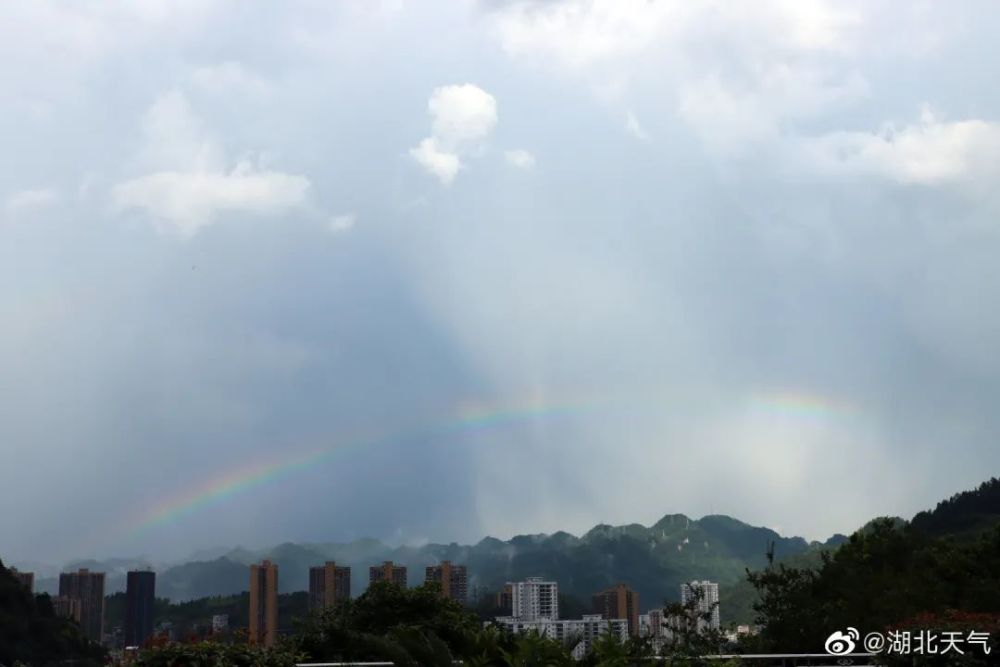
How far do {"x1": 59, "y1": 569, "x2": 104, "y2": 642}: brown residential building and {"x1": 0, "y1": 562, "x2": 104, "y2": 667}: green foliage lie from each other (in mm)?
17590

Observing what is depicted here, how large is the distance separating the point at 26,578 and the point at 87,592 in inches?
804

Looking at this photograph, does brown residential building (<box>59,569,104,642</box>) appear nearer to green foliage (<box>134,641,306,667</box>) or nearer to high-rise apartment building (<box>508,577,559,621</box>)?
high-rise apartment building (<box>508,577,559,621</box>)

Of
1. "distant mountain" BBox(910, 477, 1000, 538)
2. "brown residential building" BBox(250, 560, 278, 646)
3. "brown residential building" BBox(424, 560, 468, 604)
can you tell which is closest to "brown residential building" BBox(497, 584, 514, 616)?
"brown residential building" BBox(424, 560, 468, 604)

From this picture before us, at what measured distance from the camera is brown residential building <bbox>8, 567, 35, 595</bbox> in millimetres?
65438

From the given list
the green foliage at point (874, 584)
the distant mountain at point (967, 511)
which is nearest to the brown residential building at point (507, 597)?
the distant mountain at point (967, 511)

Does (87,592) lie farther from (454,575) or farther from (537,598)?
(537,598)

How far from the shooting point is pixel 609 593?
53.5m

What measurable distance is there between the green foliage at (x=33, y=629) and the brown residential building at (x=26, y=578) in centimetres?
59

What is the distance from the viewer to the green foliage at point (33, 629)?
6003 cm

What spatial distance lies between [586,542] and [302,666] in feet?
366

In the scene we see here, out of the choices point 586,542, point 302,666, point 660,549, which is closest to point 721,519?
point 660,549

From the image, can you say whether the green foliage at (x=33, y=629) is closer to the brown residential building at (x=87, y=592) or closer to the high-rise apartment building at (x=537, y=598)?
the brown residential building at (x=87, y=592)

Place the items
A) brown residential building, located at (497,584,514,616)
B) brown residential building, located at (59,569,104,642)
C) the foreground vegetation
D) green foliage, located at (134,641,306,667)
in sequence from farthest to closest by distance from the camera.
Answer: brown residential building, located at (59,569,104,642)
brown residential building, located at (497,584,514,616)
green foliage, located at (134,641,306,667)
the foreground vegetation

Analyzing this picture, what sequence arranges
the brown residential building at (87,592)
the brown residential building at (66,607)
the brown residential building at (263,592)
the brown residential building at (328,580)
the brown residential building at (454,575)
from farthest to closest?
the brown residential building at (87,592) → the brown residential building at (328,580) → the brown residential building at (66,607) → the brown residential building at (263,592) → the brown residential building at (454,575)
